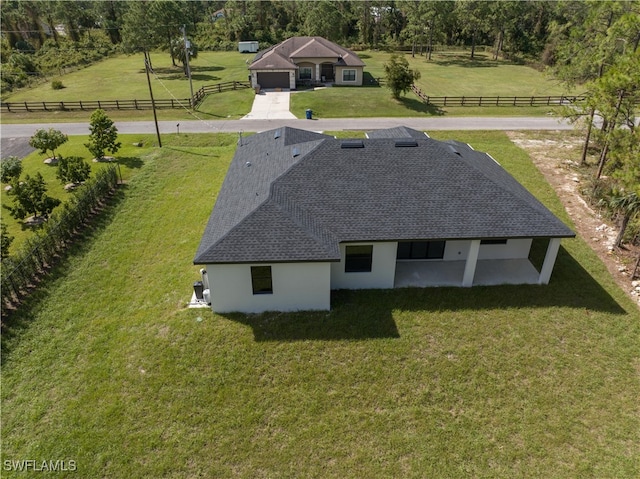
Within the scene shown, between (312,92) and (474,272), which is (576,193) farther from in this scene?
(312,92)

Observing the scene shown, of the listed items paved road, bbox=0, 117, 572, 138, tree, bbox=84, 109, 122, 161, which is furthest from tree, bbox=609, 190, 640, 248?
tree, bbox=84, 109, 122, 161

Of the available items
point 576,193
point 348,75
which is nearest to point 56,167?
point 576,193

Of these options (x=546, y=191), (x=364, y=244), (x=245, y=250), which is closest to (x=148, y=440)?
(x=245, y=250)

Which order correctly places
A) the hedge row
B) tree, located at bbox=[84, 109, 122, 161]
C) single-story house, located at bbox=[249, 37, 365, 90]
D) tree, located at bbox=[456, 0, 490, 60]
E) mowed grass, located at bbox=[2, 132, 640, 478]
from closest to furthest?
mowed grass, located at bbox=[2, 132, 640, 478] → the hedge row → tree, located at bbox=[84, 109, 122, 161] → single-story house, located at bbox=[249, 37, 365, 90] → tree, located at bbox=[456, 0, 490, 60]

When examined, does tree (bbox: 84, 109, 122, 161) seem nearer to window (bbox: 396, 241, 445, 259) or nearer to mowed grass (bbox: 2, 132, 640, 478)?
mowed grass (bbox: 2, 132, 640, 478)

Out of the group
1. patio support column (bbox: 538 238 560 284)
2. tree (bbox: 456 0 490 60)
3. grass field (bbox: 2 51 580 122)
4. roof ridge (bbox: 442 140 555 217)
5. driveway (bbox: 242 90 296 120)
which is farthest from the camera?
tree (bbox: 456 0 490 60)

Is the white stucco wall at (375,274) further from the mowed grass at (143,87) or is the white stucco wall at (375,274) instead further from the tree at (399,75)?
the tree at (399,75)
